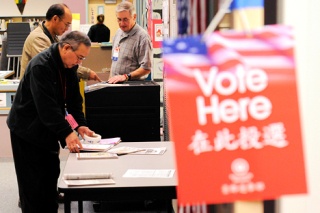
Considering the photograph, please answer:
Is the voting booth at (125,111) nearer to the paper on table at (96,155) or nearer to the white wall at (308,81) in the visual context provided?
the paper on table at (96,155)

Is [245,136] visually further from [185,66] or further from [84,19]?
[84,19]

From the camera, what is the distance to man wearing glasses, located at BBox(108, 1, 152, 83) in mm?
4762

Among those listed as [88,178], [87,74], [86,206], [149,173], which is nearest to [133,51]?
[87,74]

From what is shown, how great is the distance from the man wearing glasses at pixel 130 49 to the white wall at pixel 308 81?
3600mm

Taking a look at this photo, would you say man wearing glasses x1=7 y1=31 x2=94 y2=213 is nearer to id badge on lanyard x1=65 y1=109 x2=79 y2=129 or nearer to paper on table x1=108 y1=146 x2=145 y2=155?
id badge on lanyard x1=65 y1=109 x2=79 y2=129

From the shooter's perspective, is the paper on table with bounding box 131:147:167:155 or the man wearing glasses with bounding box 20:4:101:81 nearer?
the paper on table with bounding box 131:147:167:155

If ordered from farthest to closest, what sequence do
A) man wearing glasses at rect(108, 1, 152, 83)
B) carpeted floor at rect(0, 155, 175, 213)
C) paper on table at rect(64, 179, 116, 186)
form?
1. man wearing glasses at rect(108, 1, 152, 83)
2. carpeted floor at rect(0, 155, 175, 213)
3. paper on table at rect(64, 179, 116, 186)

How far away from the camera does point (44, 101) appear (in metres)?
3.20

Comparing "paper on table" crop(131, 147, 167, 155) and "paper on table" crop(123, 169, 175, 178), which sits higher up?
"paper on table" crop(131, 147, 167, 155)

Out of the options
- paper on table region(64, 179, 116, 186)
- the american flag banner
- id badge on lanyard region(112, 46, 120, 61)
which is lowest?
paper on table region(64, 179, 116, 186)

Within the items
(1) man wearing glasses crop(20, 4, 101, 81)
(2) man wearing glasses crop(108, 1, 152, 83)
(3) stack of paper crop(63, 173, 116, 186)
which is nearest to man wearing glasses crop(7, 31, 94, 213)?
(3) stack of paper crop(63, 173, 116, 186)

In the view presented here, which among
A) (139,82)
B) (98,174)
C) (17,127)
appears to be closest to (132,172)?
(98,174)

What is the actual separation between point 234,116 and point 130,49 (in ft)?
12.9

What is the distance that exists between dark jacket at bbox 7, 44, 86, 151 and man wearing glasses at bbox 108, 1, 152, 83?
1.28 meters
